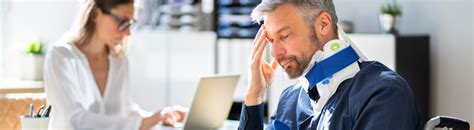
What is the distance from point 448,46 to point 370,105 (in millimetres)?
3432

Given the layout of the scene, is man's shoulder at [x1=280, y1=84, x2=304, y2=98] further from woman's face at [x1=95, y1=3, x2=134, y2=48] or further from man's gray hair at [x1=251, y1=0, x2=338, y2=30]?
woman's face at [x1=95, y1=3, x2=134, y2=48]

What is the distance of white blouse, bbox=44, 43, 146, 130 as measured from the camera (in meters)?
3.05

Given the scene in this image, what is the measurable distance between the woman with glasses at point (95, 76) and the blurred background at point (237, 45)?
31.3 inches

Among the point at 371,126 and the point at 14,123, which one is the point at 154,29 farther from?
the point at 371,126

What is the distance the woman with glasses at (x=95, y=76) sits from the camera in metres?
3.07

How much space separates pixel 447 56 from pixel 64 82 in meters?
2.76

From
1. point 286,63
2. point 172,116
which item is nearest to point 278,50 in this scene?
point 286,63

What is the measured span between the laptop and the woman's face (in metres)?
0.47

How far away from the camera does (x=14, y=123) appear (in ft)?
9.66

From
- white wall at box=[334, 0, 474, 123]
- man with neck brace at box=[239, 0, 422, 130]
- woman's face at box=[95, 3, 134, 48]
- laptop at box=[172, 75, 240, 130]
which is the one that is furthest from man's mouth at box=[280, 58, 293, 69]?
white wall at box=[334, 0, 474, 123]

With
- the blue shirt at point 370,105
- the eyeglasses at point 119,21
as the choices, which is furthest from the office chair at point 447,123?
the eyeglasses at point 119,21

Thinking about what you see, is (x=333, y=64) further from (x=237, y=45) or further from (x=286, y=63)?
(x=237, y=45)

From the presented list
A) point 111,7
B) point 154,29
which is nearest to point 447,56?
point 154,29

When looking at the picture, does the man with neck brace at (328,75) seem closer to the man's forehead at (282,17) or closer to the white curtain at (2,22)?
the man's forehead at (282,17)
